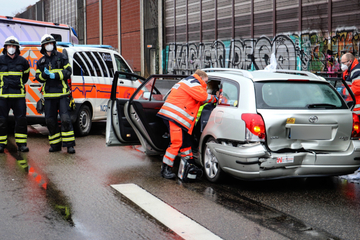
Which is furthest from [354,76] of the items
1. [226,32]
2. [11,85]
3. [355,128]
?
[226,32]

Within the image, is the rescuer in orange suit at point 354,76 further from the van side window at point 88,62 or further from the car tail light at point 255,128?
the van side window at point 88,62

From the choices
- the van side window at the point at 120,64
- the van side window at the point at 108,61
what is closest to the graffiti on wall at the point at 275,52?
the van side window at the point at 120,64

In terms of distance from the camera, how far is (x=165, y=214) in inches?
187

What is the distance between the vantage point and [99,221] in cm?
450

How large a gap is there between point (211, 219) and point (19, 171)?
328cm

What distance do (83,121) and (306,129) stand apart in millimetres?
6147

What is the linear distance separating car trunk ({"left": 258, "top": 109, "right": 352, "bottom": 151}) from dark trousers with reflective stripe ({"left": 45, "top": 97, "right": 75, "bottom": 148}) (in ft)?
13.5

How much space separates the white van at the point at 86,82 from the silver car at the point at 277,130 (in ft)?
15.0

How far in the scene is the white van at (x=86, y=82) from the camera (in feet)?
32.2

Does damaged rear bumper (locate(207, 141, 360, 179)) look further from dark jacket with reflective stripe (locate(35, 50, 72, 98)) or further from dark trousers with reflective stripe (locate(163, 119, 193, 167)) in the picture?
dark jacket with reflective stripe (locate(35, 50, 72, 98))

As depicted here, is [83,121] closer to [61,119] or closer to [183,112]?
[61,119]

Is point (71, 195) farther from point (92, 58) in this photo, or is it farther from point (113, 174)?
point (92, 58)

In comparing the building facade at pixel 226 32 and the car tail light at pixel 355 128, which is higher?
the building facade at pixel 226 32

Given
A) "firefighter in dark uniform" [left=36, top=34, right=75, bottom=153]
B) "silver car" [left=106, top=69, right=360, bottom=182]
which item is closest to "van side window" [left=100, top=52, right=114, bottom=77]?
"firefighter in dark uniform" [left=36, top=34, right=75, bottom=153]
